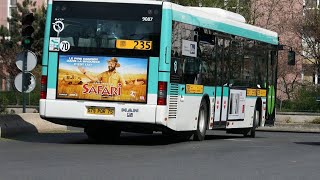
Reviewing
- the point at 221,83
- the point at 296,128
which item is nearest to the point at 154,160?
the point at 221,83

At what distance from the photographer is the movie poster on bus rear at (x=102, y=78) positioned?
2016 centimetres

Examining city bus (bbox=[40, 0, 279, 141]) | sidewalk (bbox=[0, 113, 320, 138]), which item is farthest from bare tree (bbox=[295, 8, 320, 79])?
city bus (bbox=[40, 0, 279, 141])

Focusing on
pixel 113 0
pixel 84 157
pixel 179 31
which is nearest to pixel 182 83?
pixel 179 31

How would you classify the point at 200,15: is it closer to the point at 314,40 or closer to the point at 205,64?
the point at 205,64

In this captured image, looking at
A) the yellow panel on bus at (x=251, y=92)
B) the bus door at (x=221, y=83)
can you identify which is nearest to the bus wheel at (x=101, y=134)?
the bus door at (x=221, y=83)

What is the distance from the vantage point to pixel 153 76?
20109 millimetres

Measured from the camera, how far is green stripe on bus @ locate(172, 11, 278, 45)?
69.3ft

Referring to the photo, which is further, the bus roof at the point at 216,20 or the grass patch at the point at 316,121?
the grass patch at the point at 316,121

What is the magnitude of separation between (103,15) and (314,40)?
35.5 metres

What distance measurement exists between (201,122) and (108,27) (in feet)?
13.2

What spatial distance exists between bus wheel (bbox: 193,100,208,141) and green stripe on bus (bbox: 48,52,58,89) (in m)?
3.99

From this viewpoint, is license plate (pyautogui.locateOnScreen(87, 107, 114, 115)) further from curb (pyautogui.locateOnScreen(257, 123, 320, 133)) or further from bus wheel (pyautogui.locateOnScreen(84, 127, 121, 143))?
curb (pyautogui.locateOnScreen(257, 123, 320, 133))

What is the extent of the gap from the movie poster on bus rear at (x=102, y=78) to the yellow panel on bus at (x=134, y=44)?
245 millimetres

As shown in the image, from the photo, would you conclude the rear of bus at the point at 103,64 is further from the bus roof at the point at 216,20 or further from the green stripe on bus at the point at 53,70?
the bus roof at the point at 216,20
